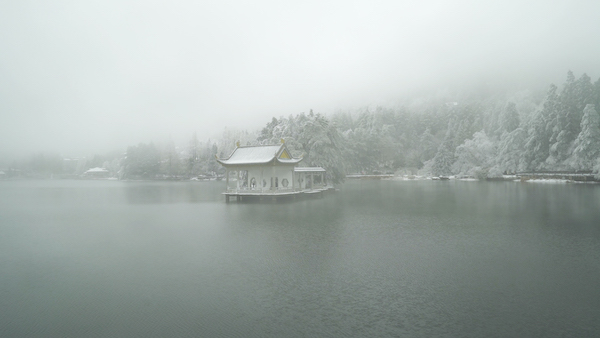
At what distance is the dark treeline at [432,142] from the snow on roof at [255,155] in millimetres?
3618

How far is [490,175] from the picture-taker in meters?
52.9

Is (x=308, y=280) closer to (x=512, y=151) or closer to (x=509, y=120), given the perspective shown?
(x=512, y=151)

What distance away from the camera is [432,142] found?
79.2 meters

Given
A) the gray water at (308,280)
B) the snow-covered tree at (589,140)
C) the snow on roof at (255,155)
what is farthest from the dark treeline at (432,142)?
the gray water at (308,280)

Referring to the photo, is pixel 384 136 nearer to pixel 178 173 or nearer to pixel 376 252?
pixel 178 173

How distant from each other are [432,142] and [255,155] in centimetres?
6262

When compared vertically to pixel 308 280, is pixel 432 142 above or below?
above

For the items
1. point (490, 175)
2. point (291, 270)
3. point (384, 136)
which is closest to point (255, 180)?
point (291, 270)

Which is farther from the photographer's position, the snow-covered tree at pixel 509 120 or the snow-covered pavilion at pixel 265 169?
the snow-covered tree at pixel 509 120

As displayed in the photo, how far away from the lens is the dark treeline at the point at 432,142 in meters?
37.4

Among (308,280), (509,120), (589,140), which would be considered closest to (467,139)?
(509,120)

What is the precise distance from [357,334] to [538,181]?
160ft

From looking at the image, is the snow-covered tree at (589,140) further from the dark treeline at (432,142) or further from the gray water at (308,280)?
the gray water at (308,280)

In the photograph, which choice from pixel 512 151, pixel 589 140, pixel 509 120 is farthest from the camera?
pixel 509 120
